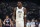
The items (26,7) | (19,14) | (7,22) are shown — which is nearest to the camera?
(19,14)

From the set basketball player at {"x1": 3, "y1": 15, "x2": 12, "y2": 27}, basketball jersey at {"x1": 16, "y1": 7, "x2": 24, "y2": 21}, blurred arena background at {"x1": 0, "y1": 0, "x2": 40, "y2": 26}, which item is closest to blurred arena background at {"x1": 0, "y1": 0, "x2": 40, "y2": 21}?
blurred arena background at {"x1": 0, "y1": 0, "x2": 40, "y2": 26}

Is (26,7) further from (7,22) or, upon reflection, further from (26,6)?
(7,22)

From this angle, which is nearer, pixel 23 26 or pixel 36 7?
pixel 23 26

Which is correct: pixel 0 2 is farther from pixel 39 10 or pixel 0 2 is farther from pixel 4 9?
pixel 39 10

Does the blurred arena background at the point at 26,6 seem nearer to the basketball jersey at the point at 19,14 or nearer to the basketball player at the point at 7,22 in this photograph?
the basketball player at the point at 7,22

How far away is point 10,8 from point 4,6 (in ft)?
1.26

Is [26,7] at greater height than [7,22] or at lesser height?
greater

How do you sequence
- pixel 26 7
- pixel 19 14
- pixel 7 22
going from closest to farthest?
pixel 19 14, pixel 7 22, pixel 26 7

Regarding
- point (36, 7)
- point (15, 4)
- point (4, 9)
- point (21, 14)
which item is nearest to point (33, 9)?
point (36, 7)

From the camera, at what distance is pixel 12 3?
18.9ft

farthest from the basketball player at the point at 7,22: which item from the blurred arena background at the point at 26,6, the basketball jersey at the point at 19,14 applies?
the basketball jersey at the point at 19,14

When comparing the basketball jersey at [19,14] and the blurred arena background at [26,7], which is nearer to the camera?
the basketball jersey at [19,14]

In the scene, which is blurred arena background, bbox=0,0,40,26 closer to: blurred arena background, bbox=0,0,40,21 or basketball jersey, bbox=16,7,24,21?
blurred arena background, bbox=0,0,40,21

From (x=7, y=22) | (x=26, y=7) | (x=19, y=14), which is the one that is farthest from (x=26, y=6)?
(x=19, y=14)
